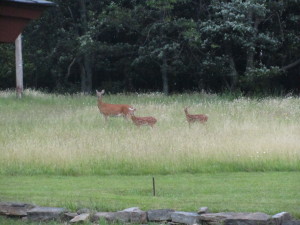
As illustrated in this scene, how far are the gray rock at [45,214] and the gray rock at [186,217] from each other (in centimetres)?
160

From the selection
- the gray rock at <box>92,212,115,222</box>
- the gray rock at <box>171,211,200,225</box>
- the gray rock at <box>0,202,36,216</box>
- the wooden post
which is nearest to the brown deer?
the gray rock at <box>0,202,36,216</box>

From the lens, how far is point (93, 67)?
4534cm

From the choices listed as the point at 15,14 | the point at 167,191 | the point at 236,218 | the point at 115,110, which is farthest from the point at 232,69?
the point at 15,14

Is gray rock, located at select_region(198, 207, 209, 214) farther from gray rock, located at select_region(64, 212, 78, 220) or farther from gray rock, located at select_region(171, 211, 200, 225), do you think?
gray rock, located at select_region(64, 212, 78, 220)

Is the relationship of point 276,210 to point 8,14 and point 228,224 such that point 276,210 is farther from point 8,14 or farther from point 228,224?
point 8,14

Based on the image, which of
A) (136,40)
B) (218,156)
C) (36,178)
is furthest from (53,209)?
(136,40)

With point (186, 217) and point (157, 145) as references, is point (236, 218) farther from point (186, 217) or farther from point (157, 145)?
point (157, 145)

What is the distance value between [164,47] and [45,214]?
2738 centimetres

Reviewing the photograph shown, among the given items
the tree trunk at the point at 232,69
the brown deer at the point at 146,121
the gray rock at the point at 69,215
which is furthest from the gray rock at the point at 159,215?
the tree trunk at the point at 232,69

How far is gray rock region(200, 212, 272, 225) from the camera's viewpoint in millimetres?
8977

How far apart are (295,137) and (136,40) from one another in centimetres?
2803

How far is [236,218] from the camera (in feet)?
29.9

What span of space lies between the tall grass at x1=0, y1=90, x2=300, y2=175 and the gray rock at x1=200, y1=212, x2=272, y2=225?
4.87 m

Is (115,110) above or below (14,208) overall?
above
